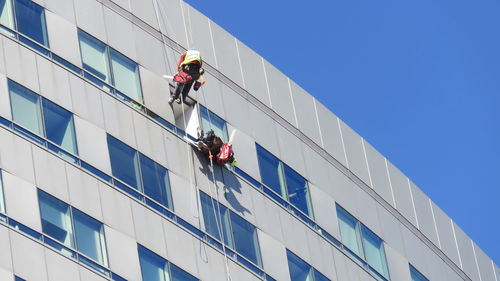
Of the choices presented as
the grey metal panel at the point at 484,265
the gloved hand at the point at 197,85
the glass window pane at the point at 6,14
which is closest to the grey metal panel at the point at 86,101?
the glass window pane at the point at 6,14

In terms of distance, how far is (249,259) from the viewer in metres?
39.9

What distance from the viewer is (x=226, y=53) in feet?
143

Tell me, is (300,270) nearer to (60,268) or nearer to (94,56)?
(94,56)

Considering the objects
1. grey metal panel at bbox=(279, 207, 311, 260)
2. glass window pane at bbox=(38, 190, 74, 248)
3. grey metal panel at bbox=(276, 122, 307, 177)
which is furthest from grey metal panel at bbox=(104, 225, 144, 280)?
grey metal panel at bbox=(276, 122, 307, 177)

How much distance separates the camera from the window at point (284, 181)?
42656mm

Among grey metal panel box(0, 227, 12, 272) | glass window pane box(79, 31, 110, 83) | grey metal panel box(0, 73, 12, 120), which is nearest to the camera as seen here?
grey metal panel box(0, 227, 12, 272)

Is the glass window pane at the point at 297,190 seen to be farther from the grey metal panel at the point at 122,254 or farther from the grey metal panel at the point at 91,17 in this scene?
the grey metal panel at the point at 122,254

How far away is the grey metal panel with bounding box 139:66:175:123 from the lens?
1565 inches

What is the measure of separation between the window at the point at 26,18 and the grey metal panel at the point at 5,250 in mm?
6172

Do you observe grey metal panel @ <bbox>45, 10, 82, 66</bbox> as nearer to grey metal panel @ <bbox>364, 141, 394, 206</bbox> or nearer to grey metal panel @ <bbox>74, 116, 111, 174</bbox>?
grey metal panel @ <bbox>74, 116, 111, 174</bbox>

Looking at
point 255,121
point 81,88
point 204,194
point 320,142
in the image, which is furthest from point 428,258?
point 81,88

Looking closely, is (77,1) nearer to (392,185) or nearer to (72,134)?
(72,134)

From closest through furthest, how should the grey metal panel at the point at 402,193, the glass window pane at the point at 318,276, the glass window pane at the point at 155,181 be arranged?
1. the glass window pane at the point at 155,181
2. the glass window pane at the point at 318,276
3. the grey metal panel at the point at 402,193

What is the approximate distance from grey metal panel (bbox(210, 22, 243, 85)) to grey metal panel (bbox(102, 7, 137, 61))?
3.58 m
